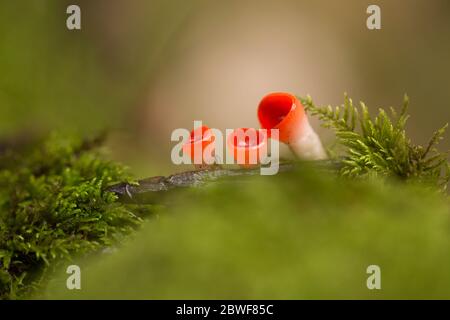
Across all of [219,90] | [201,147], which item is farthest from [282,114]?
[219,90]

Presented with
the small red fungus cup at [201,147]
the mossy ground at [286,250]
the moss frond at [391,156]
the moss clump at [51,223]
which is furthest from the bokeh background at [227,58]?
the mossy ground at [286,250]

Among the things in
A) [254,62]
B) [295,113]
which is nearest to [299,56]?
[254,62]

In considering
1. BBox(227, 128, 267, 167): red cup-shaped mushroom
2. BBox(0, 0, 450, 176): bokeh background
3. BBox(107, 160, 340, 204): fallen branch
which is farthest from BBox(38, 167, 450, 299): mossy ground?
BBox(0, 0, 450, 176): bokeh background

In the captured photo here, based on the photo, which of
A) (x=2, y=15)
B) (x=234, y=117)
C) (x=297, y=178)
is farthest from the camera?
(x=234, y=117)

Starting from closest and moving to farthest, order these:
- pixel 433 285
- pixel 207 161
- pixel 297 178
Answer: pixel 433 285 → pixel 297 178 → pixel 207 161

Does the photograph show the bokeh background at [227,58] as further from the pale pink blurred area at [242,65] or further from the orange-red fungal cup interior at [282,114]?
the orange-red fungal cup interior at [282,114]
